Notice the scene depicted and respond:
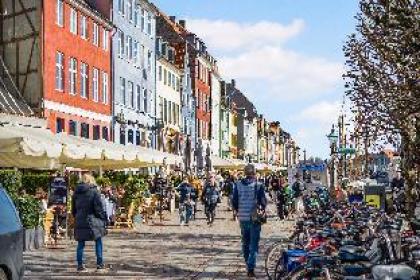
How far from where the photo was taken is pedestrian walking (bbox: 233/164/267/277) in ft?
48.6

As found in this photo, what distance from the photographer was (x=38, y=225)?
2014 centimetres

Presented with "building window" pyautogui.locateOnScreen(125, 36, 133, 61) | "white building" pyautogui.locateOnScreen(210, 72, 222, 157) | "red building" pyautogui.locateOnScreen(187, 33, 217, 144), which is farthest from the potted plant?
"white building" pyautogui.locateOnScreen(210, 72, 222, 157)

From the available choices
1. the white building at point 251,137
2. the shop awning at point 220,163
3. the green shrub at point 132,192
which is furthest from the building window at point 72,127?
the white building at point 251,137

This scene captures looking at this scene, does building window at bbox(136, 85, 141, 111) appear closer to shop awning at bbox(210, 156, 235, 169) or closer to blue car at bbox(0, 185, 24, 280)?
shop awning at bbox(210, 156, 235, 169)

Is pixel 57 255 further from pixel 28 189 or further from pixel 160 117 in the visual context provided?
pixel 160 117

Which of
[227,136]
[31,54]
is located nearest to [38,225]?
[31,54]

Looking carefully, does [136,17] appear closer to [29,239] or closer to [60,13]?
[60,13]

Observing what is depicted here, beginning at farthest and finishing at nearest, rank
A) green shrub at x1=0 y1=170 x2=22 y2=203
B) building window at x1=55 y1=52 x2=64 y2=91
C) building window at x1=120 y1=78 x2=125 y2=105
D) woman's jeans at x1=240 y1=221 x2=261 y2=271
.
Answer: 1. building window at x1=120 y1=78 x2=125 y2=105
2. building window at x1=55 y1=52 x2=64 y2=91
3. green shrub at x1=0 y1=170 x2=22 y2=203
4. woman's jeans at x1=240 y1=221 x2=261 y2=271

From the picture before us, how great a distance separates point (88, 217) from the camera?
1541 centimetres

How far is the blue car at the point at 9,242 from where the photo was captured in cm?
990

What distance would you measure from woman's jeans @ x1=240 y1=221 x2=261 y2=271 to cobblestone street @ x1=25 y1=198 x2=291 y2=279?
0.99ft

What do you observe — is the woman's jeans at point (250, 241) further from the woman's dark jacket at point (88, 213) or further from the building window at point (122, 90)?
the building window at point (122, 90)

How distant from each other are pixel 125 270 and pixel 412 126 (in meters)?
10.4

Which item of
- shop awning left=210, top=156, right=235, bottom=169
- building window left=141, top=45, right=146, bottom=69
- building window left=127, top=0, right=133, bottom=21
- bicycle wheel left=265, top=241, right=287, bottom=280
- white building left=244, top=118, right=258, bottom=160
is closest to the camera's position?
bicycle wheel left=265, top=241, right=287, bottom=280
